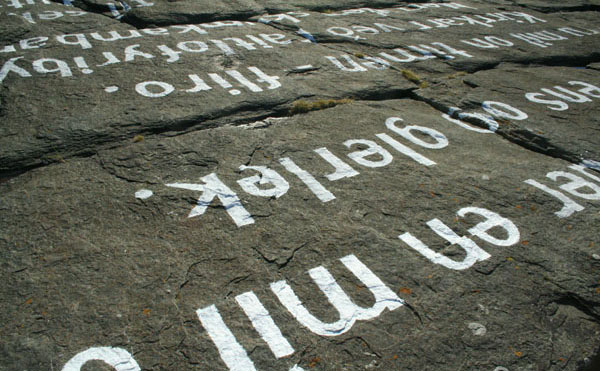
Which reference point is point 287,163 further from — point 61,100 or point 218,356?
point 61,100

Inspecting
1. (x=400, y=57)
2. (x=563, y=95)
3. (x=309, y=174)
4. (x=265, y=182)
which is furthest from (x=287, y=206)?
(x=563, y=95)

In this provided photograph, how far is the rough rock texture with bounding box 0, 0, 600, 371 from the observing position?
228 centimetres

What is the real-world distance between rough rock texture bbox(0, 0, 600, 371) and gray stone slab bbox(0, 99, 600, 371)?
0.04 ft

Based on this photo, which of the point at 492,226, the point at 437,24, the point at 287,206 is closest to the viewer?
the point at 492,226

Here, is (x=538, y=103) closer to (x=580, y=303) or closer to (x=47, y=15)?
(x=580, y=303)

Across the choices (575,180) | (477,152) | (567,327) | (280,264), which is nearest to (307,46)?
(477,152)

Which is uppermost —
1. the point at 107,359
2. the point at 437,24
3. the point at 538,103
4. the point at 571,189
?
the point at 437,24

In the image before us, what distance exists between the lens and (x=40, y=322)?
7.48 ft

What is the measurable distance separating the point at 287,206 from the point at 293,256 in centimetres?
47

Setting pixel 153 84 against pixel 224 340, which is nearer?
pixel 224 340

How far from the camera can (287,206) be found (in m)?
3.12

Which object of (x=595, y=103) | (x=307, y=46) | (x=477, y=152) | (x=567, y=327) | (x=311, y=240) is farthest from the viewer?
(x=307, y=46)

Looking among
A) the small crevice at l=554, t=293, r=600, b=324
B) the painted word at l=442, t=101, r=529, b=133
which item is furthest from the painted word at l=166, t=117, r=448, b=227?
the small crevice at l=554, t=293, r=600, b=324

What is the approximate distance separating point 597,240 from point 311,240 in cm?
168
